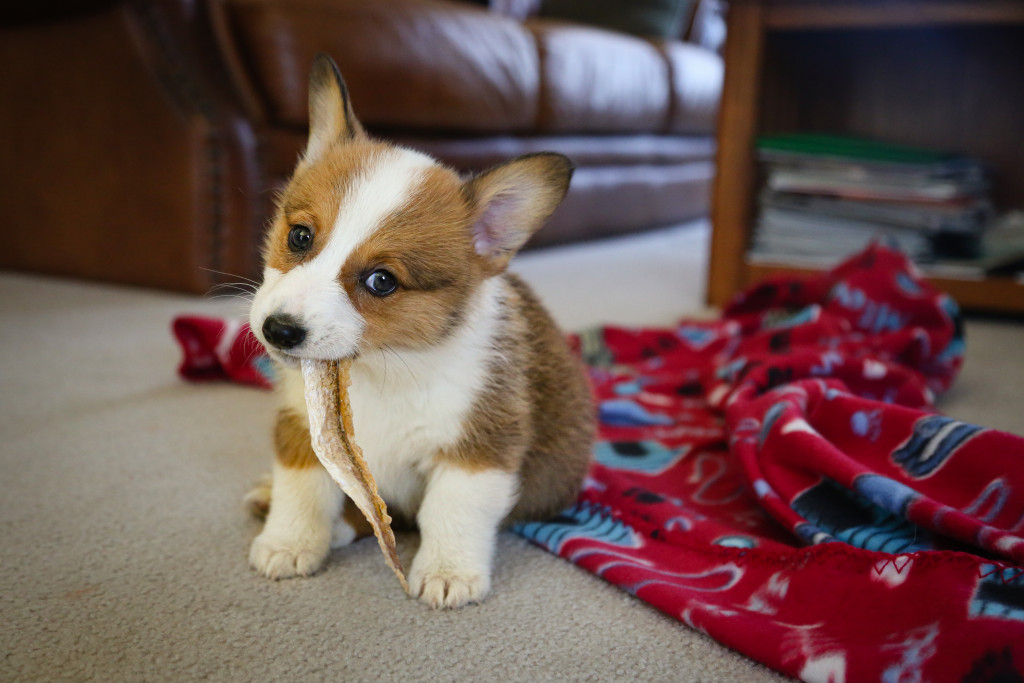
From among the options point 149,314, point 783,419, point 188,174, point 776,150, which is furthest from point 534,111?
point 783,419

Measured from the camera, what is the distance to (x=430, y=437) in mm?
995

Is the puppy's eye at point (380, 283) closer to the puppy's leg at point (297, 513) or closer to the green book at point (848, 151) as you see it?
the puppy's leg at point (297, 513)

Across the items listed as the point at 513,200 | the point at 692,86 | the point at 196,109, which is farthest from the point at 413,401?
the point at 692,86

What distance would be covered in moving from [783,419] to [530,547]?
41 cm

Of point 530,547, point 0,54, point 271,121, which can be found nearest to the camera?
point 530,547

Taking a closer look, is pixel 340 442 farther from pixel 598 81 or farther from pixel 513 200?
pixel 598 81

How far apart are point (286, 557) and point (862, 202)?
6.91 ft

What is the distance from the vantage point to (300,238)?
3.20ft

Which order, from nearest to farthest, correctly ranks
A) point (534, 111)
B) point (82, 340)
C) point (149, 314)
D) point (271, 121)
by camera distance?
point (82, 340) → point (149, 314) → point (271, 121) → point (534, 111)

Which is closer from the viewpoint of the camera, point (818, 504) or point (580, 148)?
point (818, 504)

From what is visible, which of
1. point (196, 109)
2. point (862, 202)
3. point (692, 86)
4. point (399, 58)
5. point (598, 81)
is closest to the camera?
point (196, 109)

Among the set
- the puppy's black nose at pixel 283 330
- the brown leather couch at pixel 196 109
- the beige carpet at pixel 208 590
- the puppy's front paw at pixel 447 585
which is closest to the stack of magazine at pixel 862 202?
the beige carpet at pixel 208 590

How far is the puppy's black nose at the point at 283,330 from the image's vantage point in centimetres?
85

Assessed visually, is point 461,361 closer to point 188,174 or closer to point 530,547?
point 530,547
